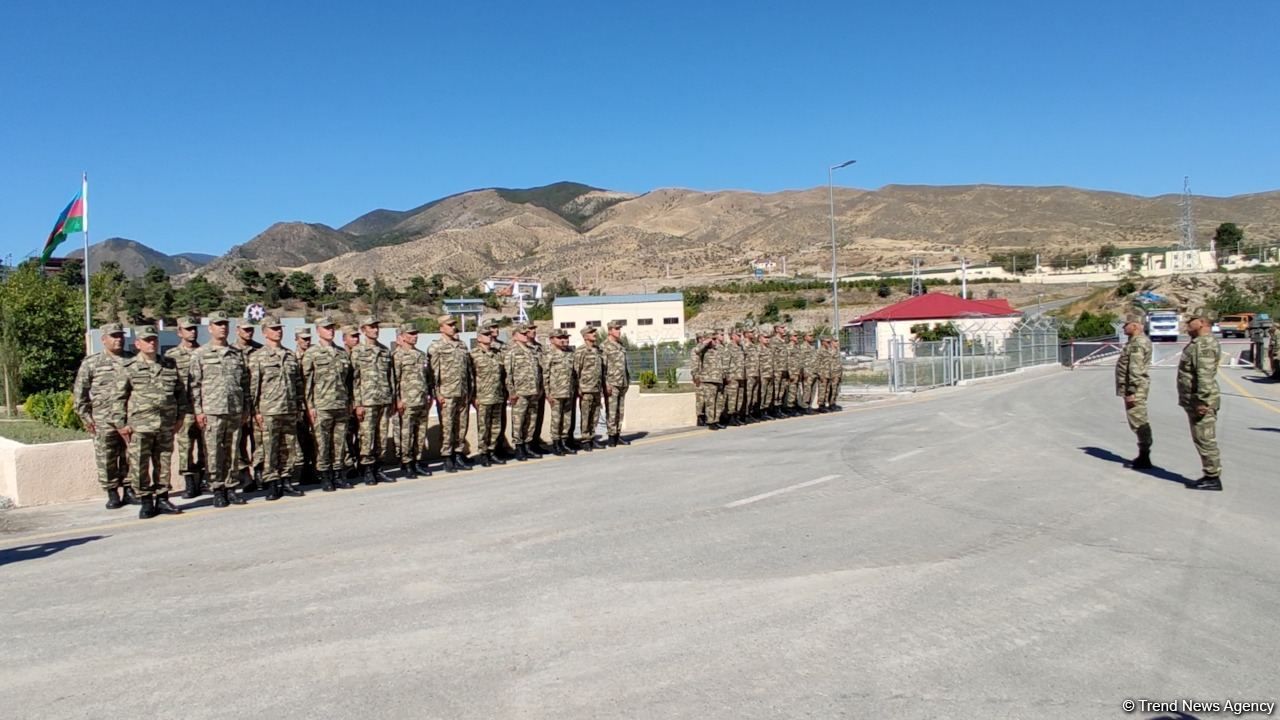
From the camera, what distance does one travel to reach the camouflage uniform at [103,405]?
9703 mm

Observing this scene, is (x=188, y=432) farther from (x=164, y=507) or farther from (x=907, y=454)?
(x=907, y=454)

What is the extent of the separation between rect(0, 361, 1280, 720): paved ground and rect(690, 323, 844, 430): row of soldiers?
23.7ft

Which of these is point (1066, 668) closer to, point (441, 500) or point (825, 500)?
point (825, 500)

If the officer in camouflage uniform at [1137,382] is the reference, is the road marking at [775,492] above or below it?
below

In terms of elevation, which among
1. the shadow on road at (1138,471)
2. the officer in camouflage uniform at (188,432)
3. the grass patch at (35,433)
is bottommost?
the shadow on road at (1138,471)

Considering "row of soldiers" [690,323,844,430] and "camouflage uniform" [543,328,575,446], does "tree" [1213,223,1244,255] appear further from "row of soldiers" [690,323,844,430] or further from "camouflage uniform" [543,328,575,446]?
"camouflage uniform" [543,328,575,446]

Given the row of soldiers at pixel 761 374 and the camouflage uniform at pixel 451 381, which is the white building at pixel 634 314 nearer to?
the row of soldiers at pixel 761 374

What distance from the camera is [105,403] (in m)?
9.70

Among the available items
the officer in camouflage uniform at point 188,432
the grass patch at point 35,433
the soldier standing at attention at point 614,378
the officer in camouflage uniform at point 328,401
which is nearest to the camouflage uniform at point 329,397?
the officer in camouflage uniform at point 328,401

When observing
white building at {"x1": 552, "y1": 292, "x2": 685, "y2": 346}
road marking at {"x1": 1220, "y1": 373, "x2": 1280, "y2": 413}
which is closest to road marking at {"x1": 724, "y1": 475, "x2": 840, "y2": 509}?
road marking at {"x1": 1220, "y1": 373, "x2": 1280, "y2": 413}

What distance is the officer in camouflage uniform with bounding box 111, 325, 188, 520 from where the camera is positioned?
9.58m

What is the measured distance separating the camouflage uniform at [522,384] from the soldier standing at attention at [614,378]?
1.67 m

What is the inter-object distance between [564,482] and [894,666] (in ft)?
22.1

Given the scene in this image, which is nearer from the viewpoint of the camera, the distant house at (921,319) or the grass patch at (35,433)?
the grass patch at (35,433)
